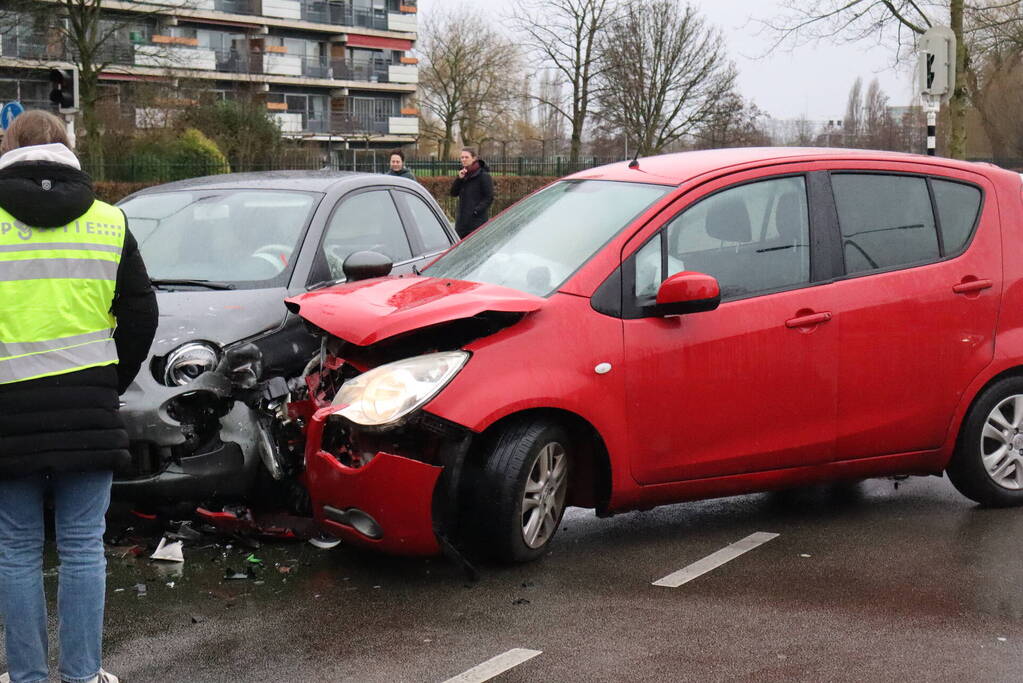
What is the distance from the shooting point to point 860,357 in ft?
19.8

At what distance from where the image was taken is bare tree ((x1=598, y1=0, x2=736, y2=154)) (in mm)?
51781

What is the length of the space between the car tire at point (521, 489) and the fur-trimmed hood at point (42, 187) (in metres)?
2.06

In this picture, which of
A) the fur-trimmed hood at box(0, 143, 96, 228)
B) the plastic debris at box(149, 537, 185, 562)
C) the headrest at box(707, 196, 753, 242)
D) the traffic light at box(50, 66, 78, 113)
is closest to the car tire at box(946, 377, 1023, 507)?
the headrest at box(707, 196, 753, 242)

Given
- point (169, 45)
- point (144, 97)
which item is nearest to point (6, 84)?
point (169, 45)

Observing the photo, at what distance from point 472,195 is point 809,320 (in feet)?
32.6

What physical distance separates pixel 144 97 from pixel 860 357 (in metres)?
39.6

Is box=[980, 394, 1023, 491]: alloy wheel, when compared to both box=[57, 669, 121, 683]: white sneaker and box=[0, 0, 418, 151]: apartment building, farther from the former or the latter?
box=[0, 0, 418, 151]: apartment building

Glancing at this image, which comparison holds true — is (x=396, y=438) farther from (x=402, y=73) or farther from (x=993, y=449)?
(x=402, y=73)

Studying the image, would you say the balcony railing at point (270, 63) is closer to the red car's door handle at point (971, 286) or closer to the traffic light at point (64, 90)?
the traffic light at point (64, 90)

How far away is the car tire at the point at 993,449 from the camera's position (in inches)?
253

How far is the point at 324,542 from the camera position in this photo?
19.4 feet

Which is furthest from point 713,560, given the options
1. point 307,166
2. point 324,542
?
point 307,166

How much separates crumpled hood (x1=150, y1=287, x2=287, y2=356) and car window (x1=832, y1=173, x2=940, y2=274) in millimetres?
2873

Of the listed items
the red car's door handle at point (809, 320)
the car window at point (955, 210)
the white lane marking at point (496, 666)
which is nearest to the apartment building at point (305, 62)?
the car window at point (955, 210)
